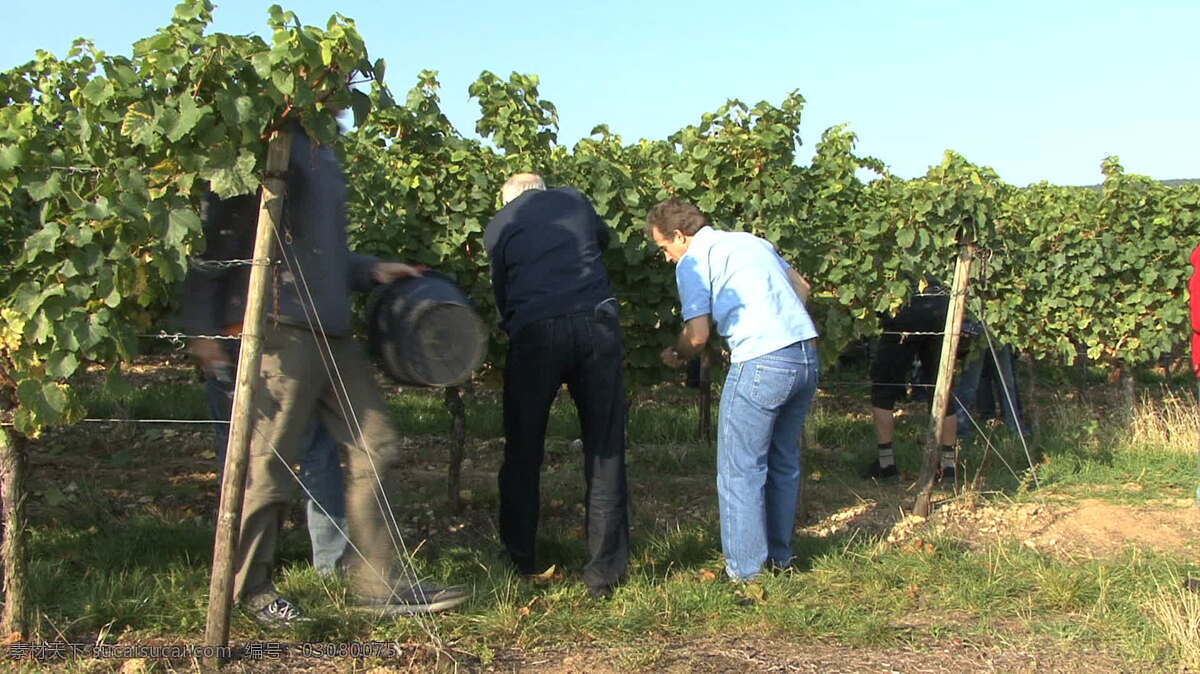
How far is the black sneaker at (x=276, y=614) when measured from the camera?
11.4 feet

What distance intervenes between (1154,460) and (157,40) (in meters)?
6.48

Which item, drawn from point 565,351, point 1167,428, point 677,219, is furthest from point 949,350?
Answer: point 1167,428

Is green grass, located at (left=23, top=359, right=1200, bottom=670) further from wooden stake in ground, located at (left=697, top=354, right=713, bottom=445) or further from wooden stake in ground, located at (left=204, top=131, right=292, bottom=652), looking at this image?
wooden stake in ground, located at (left=697, top=354, right=713, bottom=445)

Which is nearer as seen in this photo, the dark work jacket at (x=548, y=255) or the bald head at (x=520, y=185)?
the dark work jacket at (x=548, y=255)

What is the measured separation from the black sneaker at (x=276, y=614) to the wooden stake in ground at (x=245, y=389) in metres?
0.25

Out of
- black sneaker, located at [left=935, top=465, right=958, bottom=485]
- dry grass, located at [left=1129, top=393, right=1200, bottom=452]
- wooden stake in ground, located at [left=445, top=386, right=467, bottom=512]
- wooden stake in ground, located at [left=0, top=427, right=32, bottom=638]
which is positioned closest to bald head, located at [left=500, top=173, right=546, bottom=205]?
wooden stake in ground, located at [left=445, top=386, right=467, bottom=512]

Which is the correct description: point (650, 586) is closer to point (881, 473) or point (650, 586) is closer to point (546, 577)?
point (546, 577)

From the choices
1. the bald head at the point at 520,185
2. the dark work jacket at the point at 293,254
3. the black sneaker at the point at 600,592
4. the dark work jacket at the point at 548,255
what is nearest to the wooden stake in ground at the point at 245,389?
the dark work jacket at the point at 293,254

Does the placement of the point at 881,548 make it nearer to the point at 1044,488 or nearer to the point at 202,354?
the point at 1044,488

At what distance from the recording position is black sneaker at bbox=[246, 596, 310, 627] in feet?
11.4

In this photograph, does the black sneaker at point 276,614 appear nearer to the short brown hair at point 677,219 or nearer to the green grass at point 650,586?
the green grass at point 650,586

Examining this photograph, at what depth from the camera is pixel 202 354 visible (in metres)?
3.39

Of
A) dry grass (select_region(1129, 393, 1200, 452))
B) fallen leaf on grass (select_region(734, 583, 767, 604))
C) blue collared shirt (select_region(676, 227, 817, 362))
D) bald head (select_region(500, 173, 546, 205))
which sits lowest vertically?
fallen leaf on grass (select_region(734, 583, 767, 604))

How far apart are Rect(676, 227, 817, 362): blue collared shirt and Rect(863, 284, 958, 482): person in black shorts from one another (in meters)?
2.55
